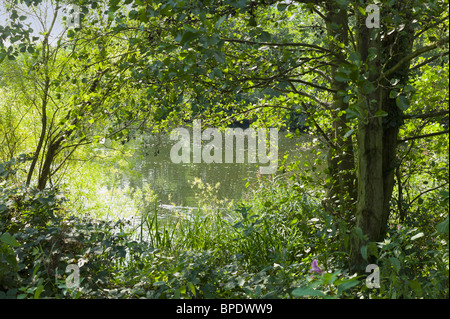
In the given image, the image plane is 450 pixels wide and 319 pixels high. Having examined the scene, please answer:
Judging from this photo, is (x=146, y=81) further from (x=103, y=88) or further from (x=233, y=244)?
(x=233, y=244)

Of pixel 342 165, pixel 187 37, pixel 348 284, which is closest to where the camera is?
pixel 348 284

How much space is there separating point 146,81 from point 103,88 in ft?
1.95

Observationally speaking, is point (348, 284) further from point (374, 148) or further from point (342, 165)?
point (342, 165)

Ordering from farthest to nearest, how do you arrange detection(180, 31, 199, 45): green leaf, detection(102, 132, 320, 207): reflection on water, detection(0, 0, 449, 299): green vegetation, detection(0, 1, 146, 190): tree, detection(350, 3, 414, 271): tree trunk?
detection(102, 132, 320, 207): reflection on water < detection(0, 1, 146, 190): tree < detection(350, 3, 414, 271): tree trunk < detection(0, 0, 449, 299): green vegetation < detection(180, 31, 199, 45): green leaf

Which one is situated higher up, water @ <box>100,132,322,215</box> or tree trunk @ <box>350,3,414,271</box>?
tree trunk @ <box>350,3,414,271</box>

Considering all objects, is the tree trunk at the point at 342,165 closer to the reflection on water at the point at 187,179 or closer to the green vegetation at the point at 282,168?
the green vegetation at the point at 282,168

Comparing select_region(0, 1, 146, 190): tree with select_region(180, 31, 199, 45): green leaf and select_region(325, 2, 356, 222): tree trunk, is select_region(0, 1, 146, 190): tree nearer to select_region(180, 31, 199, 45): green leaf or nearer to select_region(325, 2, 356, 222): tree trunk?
select_region(180, 31, 199, 45): green leaf

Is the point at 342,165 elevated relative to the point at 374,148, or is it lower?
lower

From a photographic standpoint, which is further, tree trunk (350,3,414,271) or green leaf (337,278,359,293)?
tree trunk (350,3,414,271)

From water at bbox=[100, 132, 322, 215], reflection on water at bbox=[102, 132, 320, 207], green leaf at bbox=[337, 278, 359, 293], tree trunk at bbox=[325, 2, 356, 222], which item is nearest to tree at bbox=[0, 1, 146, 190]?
tree trunk at bbox=[325, 2, 356, 222]

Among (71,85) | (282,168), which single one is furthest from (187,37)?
(71,85)

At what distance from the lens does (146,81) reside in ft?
9.53

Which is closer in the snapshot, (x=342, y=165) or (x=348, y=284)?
(x=348, y=284)
